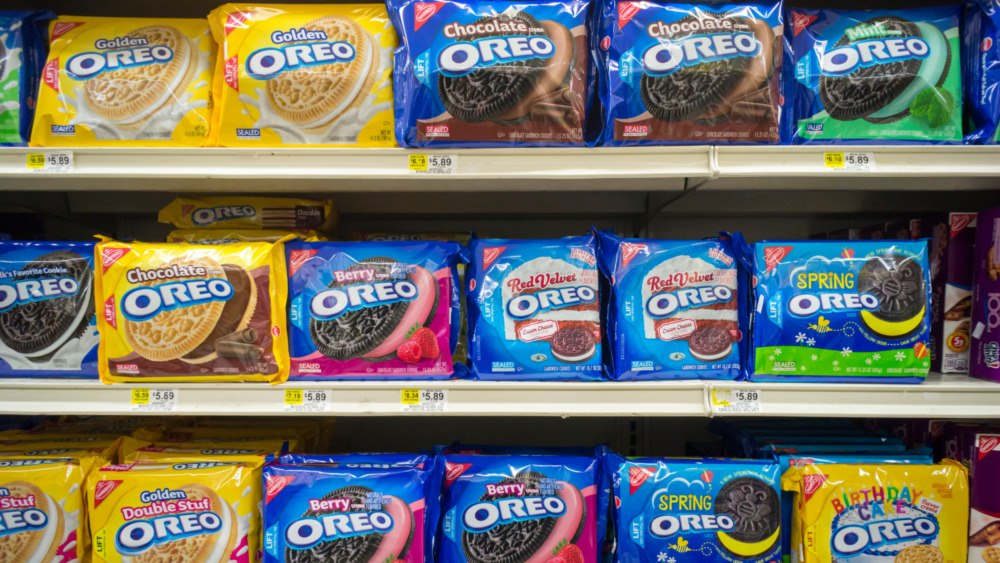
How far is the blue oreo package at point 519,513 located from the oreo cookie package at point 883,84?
968mm

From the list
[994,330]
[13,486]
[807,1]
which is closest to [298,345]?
[13,486]

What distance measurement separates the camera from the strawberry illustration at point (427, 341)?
1.25 meters

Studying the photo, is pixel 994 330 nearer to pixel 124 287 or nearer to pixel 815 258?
pixel 815 258

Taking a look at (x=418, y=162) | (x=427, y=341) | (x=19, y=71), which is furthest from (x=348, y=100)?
(x=19, y=71)

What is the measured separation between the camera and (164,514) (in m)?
1.22

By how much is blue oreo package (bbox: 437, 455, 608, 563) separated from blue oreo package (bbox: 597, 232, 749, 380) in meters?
0.29

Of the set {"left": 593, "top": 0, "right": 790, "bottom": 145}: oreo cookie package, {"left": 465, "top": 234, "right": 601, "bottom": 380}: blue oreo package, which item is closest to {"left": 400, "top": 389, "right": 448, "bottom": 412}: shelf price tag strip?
{"left": 465, "top": 234, "right": 601, "bottom": 380}: blue oreo package

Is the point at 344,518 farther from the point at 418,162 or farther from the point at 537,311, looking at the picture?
the point at 418,162

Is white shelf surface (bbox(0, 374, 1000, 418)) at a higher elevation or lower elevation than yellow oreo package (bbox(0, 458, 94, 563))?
higher

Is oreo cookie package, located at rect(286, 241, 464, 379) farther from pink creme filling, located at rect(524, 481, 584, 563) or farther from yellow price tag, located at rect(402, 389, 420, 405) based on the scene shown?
pink creme filling, located at rect(524, 481, 584, 563)

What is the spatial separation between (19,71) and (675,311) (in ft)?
5.36

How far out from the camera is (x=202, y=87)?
128cm

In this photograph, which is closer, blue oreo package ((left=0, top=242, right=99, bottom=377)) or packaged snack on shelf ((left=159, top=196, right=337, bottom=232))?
blue oreo package ((left=0, top=242, right=99, bottom=377))

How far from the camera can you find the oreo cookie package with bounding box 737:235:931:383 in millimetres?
1218
